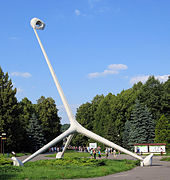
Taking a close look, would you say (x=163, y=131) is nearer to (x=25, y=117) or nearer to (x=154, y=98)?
(x=154, y=98)

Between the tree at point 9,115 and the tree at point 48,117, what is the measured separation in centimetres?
1626

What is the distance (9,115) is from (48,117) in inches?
806

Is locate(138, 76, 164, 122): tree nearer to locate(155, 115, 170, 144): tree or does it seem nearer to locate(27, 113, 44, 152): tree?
locate(155, 115, 170, 144): tree

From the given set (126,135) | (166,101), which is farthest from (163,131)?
(126,135)

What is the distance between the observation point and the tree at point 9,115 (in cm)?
4434

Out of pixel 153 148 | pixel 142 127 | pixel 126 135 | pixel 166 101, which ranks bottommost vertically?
pixel 153 148

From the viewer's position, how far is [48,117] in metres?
64.9

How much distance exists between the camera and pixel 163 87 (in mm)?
52812

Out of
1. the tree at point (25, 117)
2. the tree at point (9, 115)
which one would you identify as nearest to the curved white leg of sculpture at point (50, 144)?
the tree at point (9, 115)

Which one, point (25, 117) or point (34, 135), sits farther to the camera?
point (25, 117)

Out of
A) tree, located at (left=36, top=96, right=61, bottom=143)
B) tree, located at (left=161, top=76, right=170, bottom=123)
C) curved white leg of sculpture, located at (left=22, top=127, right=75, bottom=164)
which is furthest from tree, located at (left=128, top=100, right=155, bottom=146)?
curved white leg of sculpture, located at (left=22, top=127, right=75, bottom=164)

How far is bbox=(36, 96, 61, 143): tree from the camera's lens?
63.8 m

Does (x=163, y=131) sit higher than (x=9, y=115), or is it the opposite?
(x=9, y=115)

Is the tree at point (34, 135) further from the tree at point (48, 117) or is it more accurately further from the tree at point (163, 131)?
the tree at point (163, 131)
